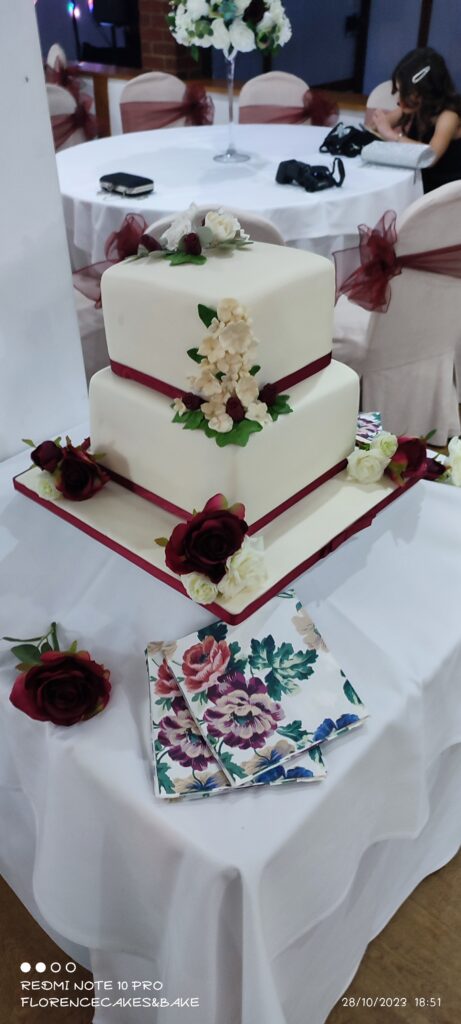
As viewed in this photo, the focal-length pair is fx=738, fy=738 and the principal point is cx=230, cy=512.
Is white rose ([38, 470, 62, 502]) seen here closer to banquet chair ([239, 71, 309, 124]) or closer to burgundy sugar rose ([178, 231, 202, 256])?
burgundy sugar rose ([178, 231, 202, 256])

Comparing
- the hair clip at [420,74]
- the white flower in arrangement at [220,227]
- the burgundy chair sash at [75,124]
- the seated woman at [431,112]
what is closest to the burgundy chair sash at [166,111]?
the burgundy chair sash at [75,124]

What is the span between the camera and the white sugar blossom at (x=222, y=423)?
90 centimetres

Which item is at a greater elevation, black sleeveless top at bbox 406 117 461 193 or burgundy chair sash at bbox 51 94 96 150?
black sleeveless top at bbox 406 117 461 193

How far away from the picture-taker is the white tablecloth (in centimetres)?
77

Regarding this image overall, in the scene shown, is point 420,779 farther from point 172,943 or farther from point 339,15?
point 339,15

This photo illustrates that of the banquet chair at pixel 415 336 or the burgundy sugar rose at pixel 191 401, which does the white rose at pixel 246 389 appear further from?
the banquet chair at pixel 415 336

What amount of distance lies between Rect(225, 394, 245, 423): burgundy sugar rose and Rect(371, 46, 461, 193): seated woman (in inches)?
98.7

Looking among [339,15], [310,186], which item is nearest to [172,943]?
[310,186]

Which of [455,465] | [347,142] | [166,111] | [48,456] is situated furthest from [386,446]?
[166,111]

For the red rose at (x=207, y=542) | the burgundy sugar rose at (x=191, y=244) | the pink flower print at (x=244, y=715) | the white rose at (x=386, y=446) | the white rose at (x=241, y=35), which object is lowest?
the pink flower print at (x=244, y=715)

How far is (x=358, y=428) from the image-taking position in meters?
1.29

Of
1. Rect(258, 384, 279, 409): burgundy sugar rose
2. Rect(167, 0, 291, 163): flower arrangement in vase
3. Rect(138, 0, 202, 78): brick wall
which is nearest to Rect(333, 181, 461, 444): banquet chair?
Rect(167, 0, 291, 163): flower arrangement in vase

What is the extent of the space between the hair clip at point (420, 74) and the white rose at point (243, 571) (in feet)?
9.29

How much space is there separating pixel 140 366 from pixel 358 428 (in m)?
0.44
